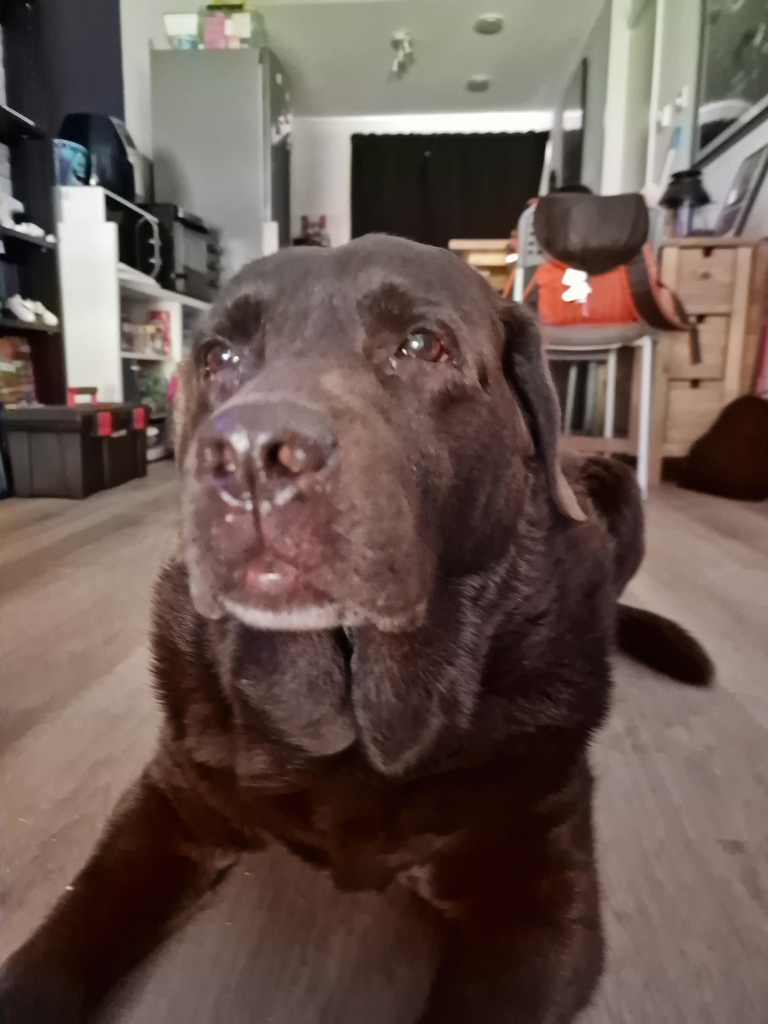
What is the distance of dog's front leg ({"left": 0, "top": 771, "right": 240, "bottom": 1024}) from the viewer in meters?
0.60

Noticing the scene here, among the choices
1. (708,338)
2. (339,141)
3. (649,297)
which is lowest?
(708,338)

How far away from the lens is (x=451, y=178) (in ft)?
23.6

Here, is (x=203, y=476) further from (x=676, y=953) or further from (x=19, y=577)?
(x=19, y=577)

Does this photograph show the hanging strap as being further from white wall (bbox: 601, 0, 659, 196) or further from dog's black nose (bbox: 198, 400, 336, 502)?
dog's black nose (bbox: 198, 400, 336, 502)

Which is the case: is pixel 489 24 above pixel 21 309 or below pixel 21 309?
above

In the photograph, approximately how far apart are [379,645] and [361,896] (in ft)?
0.95

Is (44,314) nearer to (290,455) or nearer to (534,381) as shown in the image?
(534,381)

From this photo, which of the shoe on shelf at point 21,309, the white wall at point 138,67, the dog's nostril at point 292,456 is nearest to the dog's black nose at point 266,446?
the dog's nostril at point 292,456

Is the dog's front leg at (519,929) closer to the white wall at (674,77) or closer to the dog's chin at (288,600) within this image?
the dog's chin at (288,600)

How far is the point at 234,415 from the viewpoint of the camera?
58cm

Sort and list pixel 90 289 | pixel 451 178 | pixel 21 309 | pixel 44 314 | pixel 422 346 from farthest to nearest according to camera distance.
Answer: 1. pixel 451 178
2. pixel 90 289
3. pixel 44 314
4. pixel 21 309
5. pixel 422 346

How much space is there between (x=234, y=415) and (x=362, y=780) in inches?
15.3

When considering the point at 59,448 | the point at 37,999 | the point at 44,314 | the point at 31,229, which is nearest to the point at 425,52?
the point at 31,229

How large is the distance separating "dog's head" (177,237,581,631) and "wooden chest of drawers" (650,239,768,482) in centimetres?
296
